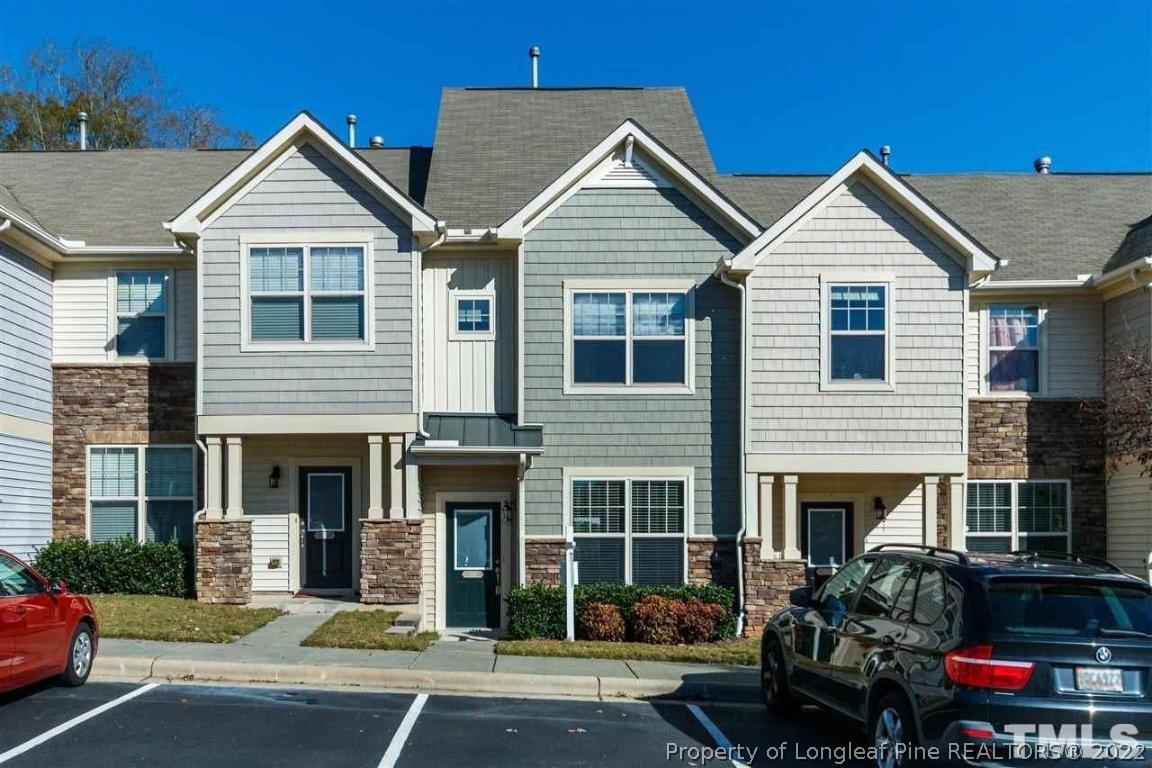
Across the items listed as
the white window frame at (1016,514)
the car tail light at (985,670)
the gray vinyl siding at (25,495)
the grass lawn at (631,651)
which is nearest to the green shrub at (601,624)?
the grass lawn at (631,651)

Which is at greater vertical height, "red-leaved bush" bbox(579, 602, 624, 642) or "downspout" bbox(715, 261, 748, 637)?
"downspout" bbox(715, 261, 748, 637)

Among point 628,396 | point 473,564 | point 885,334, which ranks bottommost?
point 473,564

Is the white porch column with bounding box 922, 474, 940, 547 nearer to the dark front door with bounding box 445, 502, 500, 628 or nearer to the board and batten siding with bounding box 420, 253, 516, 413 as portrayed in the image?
the board and batten siding with bounding box 420, 253, 516, 413

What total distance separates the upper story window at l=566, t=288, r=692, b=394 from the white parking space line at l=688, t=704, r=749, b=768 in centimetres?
641

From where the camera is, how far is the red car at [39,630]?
909 cm

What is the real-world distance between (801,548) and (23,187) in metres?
15.1

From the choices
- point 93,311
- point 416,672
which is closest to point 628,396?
point 416,672

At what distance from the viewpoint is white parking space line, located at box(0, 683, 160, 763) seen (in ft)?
26.7

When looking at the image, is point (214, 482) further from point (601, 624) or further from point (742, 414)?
point (742, 414)

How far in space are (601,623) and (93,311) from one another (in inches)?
374

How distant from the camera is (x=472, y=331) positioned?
1681 centimetres

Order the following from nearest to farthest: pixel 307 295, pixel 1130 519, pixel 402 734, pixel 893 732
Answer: pixel 893 732 → pixel 402 734 → pixel 307 295 → pixel 1130 519

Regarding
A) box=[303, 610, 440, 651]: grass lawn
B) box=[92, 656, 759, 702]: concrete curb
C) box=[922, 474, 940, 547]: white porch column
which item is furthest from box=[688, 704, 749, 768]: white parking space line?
box=[922, 474, 940, 547]: white porch column

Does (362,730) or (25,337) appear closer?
(362,730)
